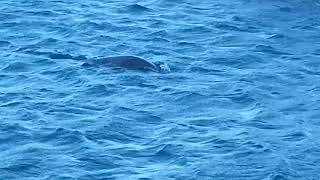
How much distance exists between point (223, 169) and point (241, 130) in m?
2.19

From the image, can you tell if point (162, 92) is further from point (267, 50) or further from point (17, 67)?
point (267, 50)

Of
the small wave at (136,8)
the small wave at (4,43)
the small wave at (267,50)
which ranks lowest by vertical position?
the small wave at (267,50)

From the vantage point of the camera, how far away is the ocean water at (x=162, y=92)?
18281mm

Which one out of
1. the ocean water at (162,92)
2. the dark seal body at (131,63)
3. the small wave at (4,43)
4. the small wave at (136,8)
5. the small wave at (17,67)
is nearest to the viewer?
the ocean water at (162,92)

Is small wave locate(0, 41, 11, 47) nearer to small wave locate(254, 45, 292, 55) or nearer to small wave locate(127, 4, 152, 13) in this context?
small wave locate(127, 4, 152, 13)

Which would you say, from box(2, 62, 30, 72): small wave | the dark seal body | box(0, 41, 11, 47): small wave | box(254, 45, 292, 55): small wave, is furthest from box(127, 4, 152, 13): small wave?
box(2, 62, 30, 72): small wave

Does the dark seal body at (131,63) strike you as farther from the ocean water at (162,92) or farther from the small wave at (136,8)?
the small wave at (136,8)

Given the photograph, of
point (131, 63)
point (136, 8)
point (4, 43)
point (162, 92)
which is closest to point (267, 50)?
point (131, 63)

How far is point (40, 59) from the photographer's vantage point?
974 inches

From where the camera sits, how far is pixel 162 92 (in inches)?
870

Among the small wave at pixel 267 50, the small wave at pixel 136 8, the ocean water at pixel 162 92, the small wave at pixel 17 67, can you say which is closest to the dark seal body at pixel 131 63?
the ocean water at pixel 162 92

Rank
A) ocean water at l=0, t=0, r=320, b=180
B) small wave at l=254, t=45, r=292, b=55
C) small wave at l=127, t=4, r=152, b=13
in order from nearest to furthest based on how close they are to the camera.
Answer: ocean water at l=0, t=0, r=320, b=180 → small wave at l=254, t=45, r=292, b=55 → small wave at l=127, t=4, r=152, b=13

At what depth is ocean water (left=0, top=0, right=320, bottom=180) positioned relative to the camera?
18.3 m

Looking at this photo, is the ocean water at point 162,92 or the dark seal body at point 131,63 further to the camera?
the dark seal body at point 131,63
